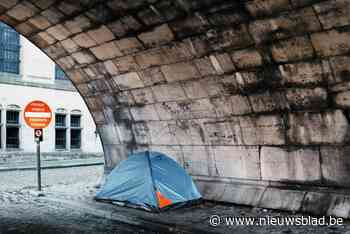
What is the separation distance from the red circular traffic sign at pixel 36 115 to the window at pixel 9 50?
2034 cm

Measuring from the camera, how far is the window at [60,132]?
3278cm

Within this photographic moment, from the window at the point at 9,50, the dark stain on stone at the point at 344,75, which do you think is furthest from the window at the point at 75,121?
the dark stain on stone at the point at 344,75

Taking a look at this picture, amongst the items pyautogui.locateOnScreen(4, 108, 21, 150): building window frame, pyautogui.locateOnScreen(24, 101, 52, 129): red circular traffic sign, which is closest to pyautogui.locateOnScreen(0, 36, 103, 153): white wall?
pyautogui.locateOnScreen(4, 108, 21, 150): building window frame

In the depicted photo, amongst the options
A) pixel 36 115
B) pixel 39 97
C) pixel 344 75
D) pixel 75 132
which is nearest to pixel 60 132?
pixel 75 132

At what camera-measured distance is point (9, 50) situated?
103 feet

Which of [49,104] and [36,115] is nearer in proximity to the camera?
[36,115]

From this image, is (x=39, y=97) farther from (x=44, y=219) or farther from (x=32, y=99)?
(x=44, y=219)

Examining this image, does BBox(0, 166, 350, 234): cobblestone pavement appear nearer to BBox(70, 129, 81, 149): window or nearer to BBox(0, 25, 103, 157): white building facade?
BBox(0, 25, 103, 157): white building facade

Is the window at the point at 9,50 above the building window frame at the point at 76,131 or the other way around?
above

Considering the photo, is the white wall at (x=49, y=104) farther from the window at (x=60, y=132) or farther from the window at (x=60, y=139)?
the window at (x=60, y=139)

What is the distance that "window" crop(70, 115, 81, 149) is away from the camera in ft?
112

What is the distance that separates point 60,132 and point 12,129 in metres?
3.96

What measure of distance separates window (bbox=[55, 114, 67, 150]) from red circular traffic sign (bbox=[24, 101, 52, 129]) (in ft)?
67.3

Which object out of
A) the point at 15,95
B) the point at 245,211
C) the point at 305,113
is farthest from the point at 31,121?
the point at 15,95
